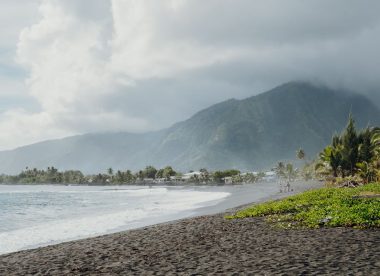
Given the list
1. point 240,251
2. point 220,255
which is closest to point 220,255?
point 220,255

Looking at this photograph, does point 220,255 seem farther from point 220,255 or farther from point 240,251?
point 240,251

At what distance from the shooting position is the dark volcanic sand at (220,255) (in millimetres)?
12398

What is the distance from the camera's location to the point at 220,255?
14.9 m

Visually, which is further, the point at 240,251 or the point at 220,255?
the point at 240,251

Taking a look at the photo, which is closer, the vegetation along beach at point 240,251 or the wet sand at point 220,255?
the wet sand at point 220,255

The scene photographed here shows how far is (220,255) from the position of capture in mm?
14898

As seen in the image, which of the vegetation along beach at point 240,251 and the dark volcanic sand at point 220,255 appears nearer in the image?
the dark volcanic sand at point 220,255

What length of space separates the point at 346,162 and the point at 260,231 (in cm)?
5662

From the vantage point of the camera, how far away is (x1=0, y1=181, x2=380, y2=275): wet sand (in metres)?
12.4

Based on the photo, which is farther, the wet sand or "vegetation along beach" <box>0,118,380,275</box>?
"vegetation along beach" <box>0,118,380,275</box>

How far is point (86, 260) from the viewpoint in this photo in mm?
15719

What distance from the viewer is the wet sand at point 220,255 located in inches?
488

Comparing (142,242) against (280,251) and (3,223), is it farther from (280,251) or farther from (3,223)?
(3,223)

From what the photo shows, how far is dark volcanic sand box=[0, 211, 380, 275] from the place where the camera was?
12.4 metres
